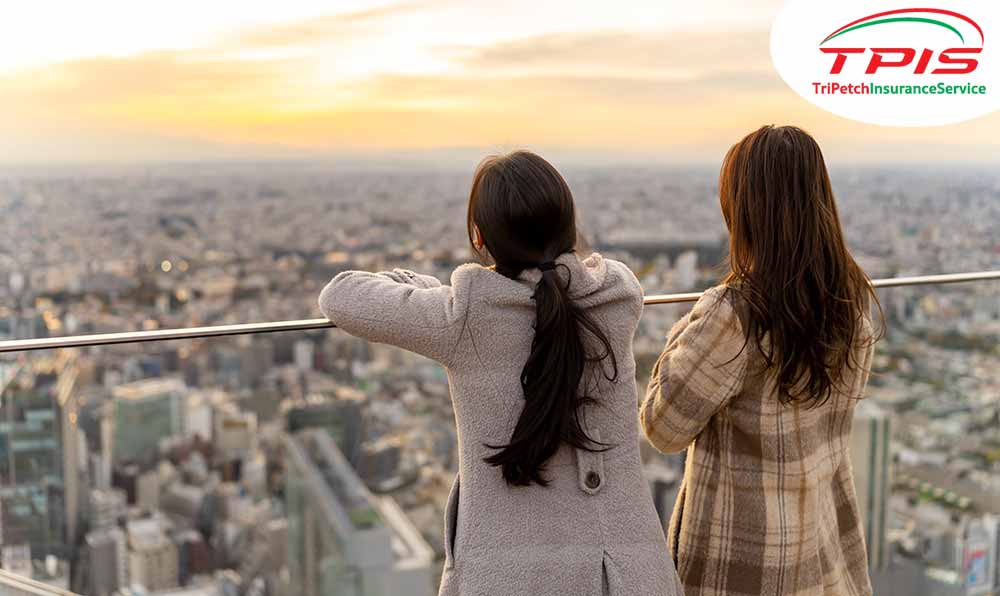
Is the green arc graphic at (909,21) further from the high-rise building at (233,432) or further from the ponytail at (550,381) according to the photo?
the ponytail at (550,381)

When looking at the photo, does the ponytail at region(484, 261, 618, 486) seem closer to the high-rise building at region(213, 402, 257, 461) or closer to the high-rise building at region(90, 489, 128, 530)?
the high-rise building at region(90, 489, 128, 530)

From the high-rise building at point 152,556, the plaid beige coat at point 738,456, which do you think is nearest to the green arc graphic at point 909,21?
the plaid beige coat at point 738,456

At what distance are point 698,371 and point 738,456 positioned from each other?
0.55 ft

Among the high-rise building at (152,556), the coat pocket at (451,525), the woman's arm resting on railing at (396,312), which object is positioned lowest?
the high-rise building at (152,556)

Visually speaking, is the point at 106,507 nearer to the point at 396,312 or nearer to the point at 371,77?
the point at 396,312

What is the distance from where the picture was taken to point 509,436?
4.04 ft

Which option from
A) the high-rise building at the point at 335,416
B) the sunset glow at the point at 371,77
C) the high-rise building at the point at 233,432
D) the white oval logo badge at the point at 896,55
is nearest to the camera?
the high-rise building at the point at 335,416

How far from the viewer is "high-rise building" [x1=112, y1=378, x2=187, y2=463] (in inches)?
119

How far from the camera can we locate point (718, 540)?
1.46 m

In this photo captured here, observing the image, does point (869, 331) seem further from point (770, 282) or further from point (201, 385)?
point (201, 385)

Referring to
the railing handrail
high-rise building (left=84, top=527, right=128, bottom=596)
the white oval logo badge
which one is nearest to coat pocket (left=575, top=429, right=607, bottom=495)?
the railing handrail

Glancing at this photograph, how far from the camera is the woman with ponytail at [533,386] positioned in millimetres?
1213

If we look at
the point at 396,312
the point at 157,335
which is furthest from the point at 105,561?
the point at 396,312

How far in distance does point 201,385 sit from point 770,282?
228cm
